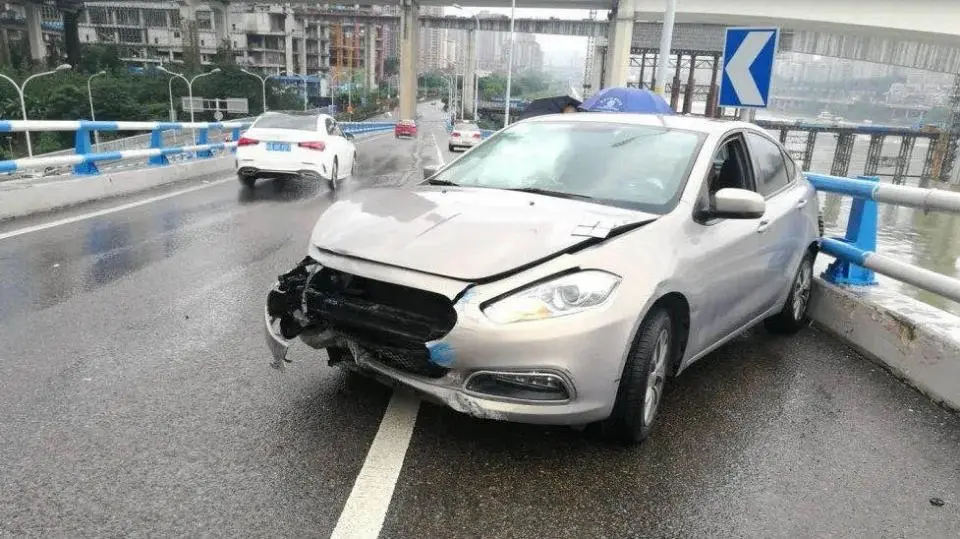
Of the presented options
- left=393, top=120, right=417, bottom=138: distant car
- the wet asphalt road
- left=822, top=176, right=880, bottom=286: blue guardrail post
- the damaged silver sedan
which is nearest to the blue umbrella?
left=822, top=176, right=880, bottom=286: blue guardrail post

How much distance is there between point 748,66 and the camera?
30.1ft

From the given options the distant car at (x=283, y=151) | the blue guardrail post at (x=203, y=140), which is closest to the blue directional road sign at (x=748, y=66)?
the distant car at (x=283, y=151)

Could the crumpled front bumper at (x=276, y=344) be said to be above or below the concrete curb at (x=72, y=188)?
above

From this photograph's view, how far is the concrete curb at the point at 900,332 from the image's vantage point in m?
4.24

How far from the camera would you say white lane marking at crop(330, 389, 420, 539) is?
262 cm

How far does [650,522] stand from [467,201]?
→ 1877mm

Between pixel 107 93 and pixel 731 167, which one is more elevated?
pixel 731 167

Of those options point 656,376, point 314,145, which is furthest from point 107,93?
point 656,376

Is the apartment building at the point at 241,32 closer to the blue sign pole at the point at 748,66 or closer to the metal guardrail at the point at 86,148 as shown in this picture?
the metal guardrail at the point at 86,148

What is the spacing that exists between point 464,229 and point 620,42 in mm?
57930

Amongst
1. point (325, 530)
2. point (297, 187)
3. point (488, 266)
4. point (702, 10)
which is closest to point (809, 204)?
point (488, 266)

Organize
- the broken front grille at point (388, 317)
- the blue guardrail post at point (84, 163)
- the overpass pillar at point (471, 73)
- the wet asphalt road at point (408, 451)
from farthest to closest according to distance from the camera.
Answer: the overpass pillar at point (471, 73) → the blue guardrail post at point (84, 163) → the broken front grille at point (388, 317) → the wet asphalt road at point (408, 451)

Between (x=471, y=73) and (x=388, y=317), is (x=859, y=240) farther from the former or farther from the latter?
(x=471, y=73)

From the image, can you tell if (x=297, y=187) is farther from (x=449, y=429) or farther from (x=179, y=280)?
(x=449, y=429)
